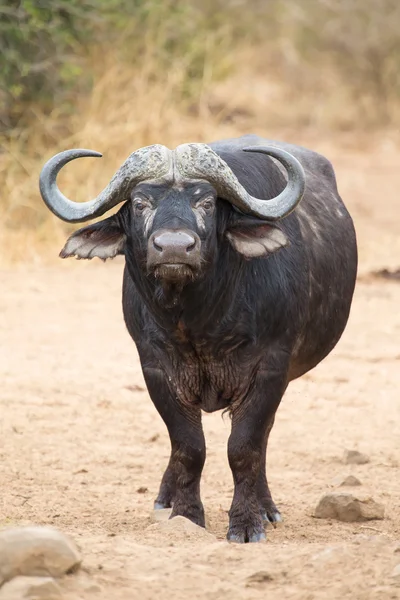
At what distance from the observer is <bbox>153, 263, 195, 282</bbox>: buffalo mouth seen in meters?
5.02

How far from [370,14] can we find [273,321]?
56.3 ft

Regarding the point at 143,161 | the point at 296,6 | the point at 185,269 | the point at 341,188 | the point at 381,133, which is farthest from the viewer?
the point at 296,6

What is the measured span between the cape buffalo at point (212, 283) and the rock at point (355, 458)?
1.15 m

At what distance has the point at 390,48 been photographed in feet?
72.2

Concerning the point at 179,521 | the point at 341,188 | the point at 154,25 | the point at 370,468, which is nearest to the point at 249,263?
the point at 179,521

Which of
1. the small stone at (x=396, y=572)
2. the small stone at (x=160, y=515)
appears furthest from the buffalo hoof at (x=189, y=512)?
the small stone at (x=396, y=572)

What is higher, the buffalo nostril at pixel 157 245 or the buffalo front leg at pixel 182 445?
the buffalo nostril at pixel 157 245

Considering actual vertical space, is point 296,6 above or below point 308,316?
above

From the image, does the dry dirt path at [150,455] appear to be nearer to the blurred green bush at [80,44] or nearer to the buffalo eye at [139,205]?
the buffalo eye at [139,205]

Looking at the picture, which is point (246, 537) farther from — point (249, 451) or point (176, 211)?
point (176, 211)

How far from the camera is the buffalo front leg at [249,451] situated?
577cm

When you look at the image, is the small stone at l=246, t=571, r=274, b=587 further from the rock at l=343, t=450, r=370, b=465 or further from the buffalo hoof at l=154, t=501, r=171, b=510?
the rock at l=343, t=450, r=370, b=465

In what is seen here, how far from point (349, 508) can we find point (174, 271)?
1.85 m

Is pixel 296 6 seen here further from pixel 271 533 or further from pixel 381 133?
pixel 271 533
